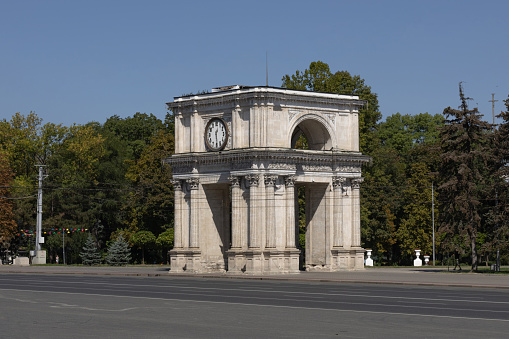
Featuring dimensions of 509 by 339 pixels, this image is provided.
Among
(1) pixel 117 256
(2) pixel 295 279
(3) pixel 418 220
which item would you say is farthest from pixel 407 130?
(2) pixel 295 279

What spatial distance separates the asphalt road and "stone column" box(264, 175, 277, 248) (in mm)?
21098

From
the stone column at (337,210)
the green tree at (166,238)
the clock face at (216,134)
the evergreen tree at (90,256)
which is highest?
the clock face at (216,134)

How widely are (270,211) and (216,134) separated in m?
7.50

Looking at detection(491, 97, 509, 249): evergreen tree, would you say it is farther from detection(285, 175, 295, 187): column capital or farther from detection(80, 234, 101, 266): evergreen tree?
detection(80, 234, 101, 266): evergreen tree

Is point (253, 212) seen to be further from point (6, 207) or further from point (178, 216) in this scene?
point (6, 207)

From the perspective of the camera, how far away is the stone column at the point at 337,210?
210 ft

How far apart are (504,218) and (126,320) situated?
4132 cm

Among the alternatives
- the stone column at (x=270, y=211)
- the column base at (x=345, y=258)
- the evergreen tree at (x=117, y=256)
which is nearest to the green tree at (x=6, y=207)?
the evergreen tree at (x=117, y=256)

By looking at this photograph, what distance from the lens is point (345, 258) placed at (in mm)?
63875

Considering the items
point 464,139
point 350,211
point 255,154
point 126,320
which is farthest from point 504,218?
point 126,320

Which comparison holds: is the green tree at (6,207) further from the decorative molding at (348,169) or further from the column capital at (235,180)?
the decorative molding at (348,169)

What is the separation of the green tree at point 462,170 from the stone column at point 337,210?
7102 mm

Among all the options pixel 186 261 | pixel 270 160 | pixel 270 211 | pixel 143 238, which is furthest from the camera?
pixel 143 238

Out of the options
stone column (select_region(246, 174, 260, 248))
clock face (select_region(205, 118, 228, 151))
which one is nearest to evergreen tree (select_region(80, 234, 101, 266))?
clock face (select_region(205, 118, 228, 151))
